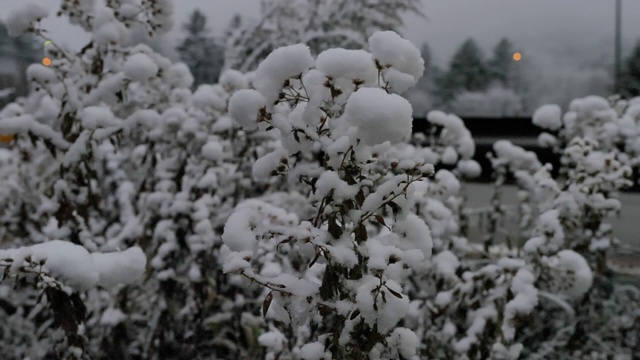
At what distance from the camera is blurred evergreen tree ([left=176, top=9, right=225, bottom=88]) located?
82.8ft

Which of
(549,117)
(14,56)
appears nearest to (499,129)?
(549,117)

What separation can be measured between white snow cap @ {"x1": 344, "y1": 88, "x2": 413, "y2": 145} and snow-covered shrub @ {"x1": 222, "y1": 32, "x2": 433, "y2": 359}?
0.02 m

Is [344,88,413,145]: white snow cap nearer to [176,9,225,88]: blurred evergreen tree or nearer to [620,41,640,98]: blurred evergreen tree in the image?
[620,41,640,98]: blurred evergreen tree

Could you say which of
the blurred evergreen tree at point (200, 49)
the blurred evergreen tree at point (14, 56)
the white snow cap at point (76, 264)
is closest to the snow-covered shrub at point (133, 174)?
the white snow cap at point (76, 264)

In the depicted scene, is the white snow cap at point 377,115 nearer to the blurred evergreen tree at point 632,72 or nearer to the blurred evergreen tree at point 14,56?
the blurred evergreen tree at point 632,72

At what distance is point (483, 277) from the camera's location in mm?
3055

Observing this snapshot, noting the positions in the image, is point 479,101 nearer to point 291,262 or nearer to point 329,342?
point 291,262

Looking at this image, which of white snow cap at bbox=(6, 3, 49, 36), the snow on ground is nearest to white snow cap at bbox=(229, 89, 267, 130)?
white snow cap at bbox=(6, 3, 49, 36)

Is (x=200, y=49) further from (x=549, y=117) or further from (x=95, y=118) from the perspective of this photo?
(x=95, y=118)

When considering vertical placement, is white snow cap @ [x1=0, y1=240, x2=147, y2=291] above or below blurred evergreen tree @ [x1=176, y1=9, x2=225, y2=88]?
above

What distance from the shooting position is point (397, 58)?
1.49 metres

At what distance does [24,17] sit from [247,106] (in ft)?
6.24

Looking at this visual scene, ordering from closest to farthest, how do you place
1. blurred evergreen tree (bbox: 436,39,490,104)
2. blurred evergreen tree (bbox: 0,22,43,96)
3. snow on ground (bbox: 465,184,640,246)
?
snow on ground (bbox: 465,184,640,246)
blurred evergreen tree (bbox: 436,39,490,104)
blurred evergreen tree (bbox: 0,22,43,96)

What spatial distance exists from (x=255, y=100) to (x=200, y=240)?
6.98 feet
